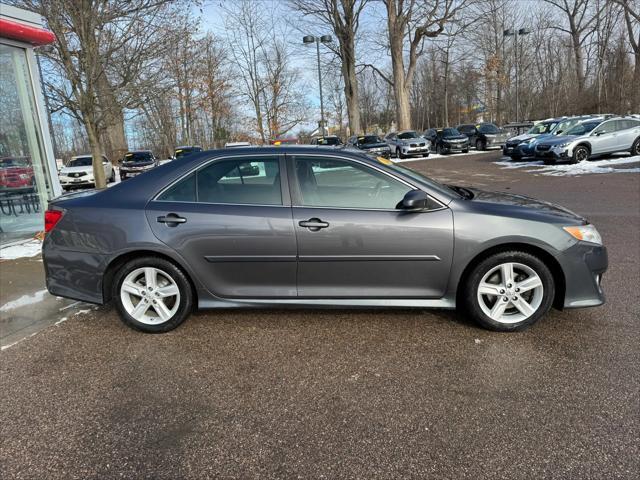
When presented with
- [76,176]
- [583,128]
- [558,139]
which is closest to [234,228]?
[558,139]

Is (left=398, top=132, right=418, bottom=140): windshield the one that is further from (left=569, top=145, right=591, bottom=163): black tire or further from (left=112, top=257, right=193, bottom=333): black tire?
(left=112, top=257, right=193, bottom=333): black tire

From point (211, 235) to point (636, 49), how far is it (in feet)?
135

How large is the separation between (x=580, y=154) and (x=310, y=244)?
56.0ft

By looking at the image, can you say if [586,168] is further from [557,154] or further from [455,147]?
[455,147]

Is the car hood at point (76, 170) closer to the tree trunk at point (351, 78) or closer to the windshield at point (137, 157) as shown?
the windshield at point (137, 157)

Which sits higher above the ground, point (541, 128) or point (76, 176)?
point (541, 128)

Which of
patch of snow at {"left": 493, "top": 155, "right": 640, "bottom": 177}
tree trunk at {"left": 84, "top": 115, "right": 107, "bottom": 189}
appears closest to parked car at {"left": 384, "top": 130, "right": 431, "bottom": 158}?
patch of snow at {"left": 493, "top": 155, "right": 640, "bottom": 177}

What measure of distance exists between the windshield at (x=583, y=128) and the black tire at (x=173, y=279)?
18.4 m

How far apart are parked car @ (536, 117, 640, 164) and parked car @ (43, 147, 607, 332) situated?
15.4 m

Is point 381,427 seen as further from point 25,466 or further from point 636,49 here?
point 636,49

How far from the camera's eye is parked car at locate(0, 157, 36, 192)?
7.52 m

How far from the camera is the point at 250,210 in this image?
3.53m

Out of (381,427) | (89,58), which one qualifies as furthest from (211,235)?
(89,58)

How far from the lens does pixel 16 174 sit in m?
7.66
